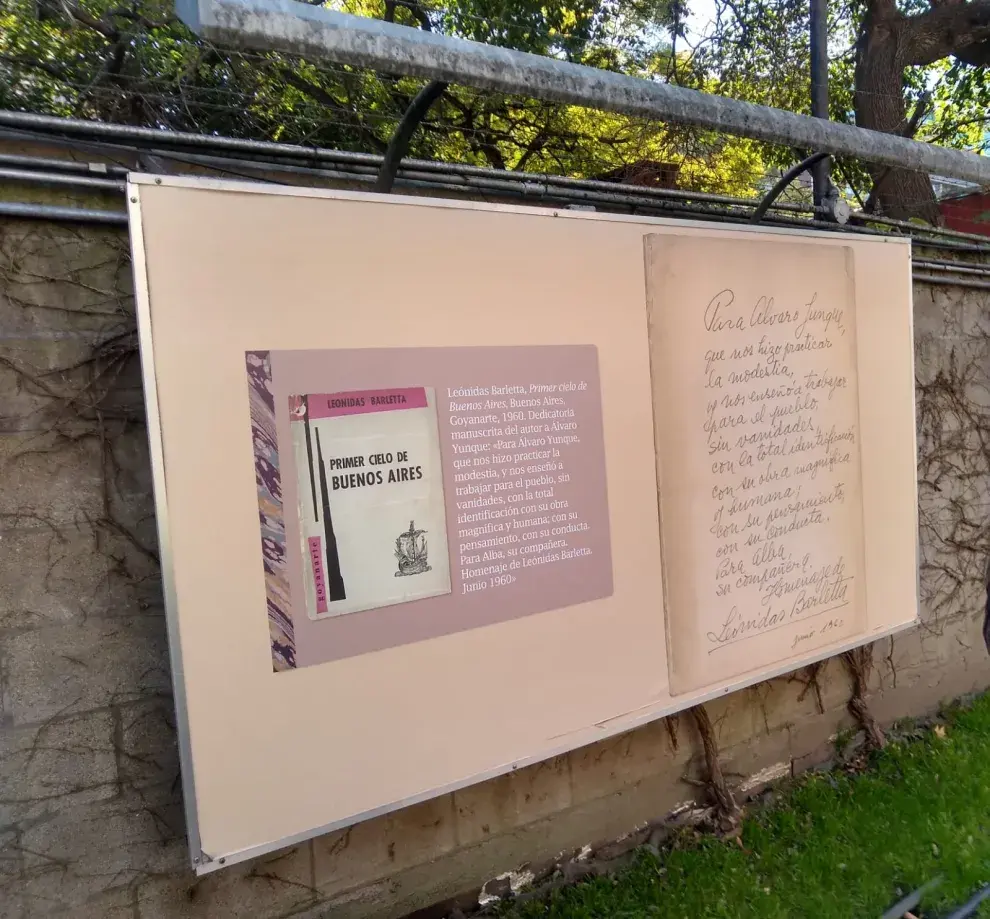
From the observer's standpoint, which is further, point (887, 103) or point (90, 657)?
point (887, 103)

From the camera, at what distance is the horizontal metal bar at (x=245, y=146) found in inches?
75.7

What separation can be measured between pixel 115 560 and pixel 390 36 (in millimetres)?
1583

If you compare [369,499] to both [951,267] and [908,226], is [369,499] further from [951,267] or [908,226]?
[951,267]

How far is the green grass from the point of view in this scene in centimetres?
266

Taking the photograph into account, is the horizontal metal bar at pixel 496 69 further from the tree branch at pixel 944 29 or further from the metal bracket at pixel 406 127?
the tree branch at pixel 944 29

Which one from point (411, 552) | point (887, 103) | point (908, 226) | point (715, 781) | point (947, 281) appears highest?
point (887, 103)

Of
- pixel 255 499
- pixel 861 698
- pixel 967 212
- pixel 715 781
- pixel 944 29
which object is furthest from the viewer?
pixel 967 212

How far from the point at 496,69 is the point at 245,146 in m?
0.85

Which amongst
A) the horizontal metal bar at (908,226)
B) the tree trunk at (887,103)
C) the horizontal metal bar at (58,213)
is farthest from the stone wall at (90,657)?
the tree trunk at (887,103)

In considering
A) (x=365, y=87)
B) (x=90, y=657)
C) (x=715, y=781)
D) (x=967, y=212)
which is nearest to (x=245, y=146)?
(x=365, y=87)

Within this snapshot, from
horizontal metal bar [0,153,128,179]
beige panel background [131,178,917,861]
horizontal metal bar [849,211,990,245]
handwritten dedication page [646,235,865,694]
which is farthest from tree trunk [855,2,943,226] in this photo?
horizontal metal bar [0,153,128,179]

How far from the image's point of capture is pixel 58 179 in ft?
6.26

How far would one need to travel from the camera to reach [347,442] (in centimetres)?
194

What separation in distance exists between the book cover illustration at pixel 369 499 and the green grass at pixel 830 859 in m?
1.49
